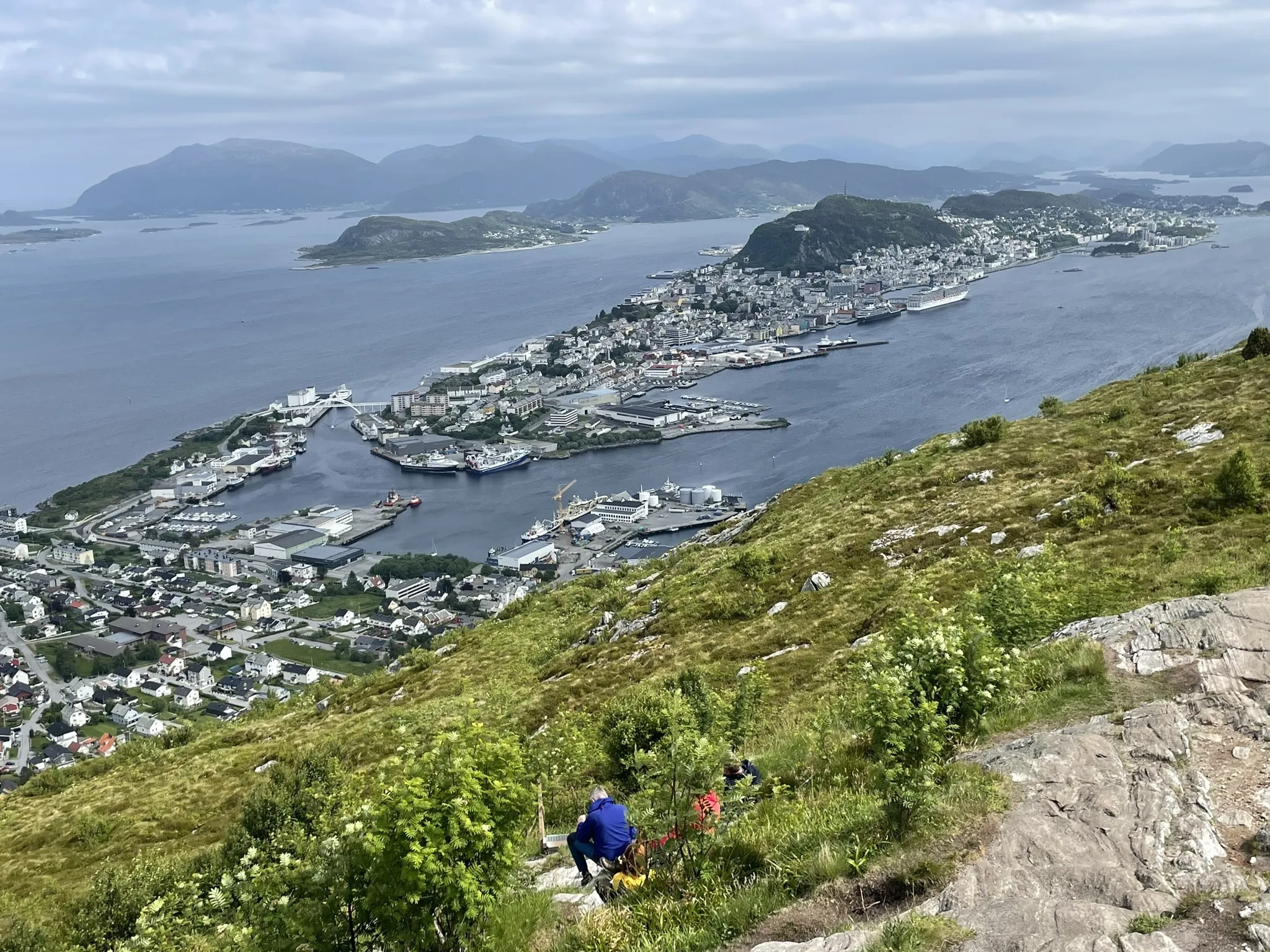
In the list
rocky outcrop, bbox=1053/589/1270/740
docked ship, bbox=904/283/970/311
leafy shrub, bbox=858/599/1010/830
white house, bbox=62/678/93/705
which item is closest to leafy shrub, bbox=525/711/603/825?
leafy shrub, bbox=858/599/1010/830

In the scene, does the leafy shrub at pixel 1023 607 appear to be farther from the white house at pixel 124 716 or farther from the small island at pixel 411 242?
the small island at pixel 411 242

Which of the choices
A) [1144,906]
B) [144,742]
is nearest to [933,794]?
[1144,906]

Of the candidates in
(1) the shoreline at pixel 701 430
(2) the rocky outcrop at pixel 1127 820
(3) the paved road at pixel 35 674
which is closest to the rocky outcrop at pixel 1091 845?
(2) the rocky outcrop at pixel 1127 820

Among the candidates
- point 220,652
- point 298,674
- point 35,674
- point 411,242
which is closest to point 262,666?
point 298,674

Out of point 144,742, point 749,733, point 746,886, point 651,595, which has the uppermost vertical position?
point 746,886

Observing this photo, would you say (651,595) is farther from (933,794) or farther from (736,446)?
(736,446)

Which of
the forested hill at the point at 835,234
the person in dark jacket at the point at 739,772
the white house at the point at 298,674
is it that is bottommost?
the white house at the point at 298,674

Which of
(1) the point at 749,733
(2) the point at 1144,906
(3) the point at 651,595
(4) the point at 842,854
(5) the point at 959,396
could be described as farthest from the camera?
(5) the point at 959,396
